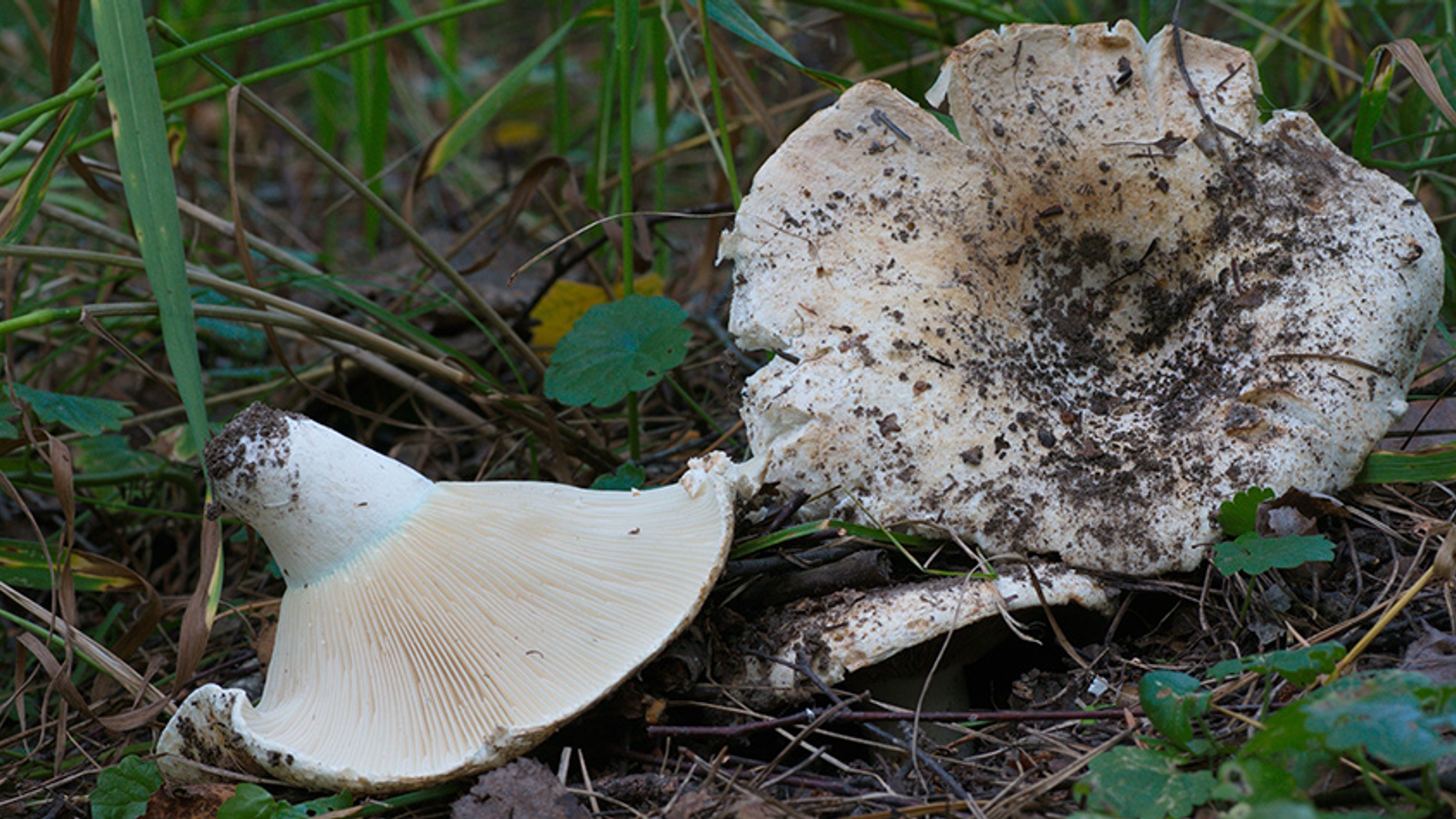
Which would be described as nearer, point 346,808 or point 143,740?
point 346,808

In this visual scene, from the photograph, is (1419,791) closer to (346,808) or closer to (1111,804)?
(1111,804)

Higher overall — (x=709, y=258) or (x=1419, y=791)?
(x=709, y=258)

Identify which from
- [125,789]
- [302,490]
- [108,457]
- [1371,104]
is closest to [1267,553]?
[1371,104]

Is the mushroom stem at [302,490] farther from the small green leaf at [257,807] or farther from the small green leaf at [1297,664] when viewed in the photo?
the small green leaf at [1297,664]

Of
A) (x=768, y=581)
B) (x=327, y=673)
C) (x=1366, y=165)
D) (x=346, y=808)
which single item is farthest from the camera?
(x=1366, y=165)

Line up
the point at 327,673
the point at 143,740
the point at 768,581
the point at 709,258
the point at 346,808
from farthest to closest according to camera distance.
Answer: the point at 709,258
the point at 143,740
the point at 768,581
the point at 327,673
the point at 346,808

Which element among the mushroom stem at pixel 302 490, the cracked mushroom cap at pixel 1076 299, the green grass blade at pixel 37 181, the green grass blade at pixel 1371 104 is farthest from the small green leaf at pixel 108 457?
the green grass blade at pixel 1371 104

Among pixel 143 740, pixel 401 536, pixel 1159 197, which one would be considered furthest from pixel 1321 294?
pixel 143 740
